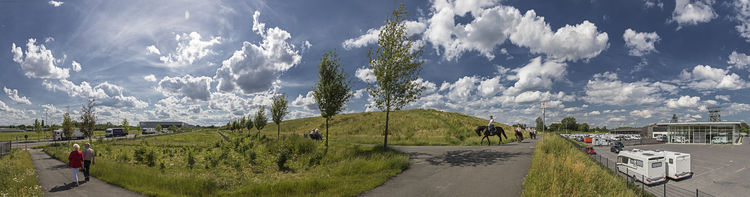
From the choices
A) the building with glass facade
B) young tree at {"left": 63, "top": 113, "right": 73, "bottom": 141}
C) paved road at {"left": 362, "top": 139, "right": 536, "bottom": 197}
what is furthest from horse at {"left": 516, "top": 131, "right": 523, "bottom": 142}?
the building with glass facade

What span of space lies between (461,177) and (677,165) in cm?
3641

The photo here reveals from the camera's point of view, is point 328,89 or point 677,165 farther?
point 677,165

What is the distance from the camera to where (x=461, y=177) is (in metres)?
9.77

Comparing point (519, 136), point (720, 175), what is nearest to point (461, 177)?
point (519, 136)

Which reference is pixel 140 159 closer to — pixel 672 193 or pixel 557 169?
pixel 557 169

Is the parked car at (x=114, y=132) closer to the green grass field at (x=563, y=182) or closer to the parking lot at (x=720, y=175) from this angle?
the green grass field at (x=563, y=182)

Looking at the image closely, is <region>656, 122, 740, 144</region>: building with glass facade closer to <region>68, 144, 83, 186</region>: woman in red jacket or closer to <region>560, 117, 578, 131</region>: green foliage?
<region>560, 117, 578, 131</region>: green foliage

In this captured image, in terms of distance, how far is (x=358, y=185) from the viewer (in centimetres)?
872

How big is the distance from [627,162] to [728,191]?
1098 centimetres

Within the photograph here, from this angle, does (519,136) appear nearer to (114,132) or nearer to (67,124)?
(67,124)

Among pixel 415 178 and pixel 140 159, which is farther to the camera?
pixel 140 159

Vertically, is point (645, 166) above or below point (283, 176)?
below

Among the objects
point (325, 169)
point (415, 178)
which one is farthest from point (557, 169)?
point (325, 169)

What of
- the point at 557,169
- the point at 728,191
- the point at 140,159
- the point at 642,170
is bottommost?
the point at 728,191
